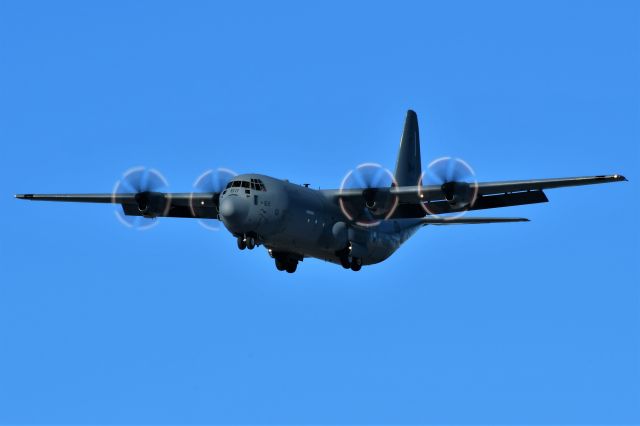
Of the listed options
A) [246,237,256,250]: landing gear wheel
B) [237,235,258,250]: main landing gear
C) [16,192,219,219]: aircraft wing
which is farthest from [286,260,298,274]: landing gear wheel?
[237,235,258,250]: main landing gear

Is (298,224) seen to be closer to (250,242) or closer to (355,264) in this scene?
(250,242)

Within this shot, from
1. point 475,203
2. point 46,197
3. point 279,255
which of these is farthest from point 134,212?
point 475,203

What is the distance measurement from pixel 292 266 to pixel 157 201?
6.12 metres

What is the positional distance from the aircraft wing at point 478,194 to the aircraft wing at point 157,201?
534 centimetres

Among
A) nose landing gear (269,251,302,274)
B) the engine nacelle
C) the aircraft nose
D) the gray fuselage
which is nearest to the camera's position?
the aircraft nose

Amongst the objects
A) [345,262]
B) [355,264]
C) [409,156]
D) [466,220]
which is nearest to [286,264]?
[345,262]

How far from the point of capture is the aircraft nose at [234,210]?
3784cm

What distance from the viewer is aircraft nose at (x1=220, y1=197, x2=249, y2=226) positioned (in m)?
37.8

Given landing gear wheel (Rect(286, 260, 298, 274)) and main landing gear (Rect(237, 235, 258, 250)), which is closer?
main landing gear (Rect(237, 235, 258, 250))

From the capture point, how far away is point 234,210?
124 ft

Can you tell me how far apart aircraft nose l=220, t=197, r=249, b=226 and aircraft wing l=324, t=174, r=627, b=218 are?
6036 millimetres

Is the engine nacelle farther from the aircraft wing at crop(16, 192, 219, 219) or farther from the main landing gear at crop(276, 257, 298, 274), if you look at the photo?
the aircraft wing at crop(16, 192, 219, 219)

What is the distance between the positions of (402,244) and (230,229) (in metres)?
10.9

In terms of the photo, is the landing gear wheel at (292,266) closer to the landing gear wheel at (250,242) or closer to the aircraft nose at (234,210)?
the landing gear wheel at (250,242)
